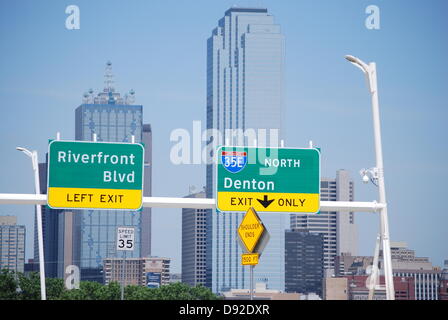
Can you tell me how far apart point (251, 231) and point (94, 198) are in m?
10.7

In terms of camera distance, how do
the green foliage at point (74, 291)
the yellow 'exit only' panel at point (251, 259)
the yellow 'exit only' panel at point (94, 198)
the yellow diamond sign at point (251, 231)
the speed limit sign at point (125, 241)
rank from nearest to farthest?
1. the yellow 'exit only' panel at point (251, 259)
2. the yellow diamond sign at point (251, 231)
3. the yellow 'exit only' panel at point (94, 198)
4. the speed limit sign at point (125, 241)
5. the green foliage at point (74, 291)

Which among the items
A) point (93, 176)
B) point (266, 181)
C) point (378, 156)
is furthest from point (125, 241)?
point (378, 156)

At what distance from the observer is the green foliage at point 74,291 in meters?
109

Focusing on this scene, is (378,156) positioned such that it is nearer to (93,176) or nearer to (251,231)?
(93,176)

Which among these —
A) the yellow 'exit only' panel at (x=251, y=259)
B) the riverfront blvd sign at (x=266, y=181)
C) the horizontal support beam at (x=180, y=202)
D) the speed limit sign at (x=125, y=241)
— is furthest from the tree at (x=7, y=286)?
the yellow 'exit only' panel at (x=251, y=259)

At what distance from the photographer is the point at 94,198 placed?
113 feet

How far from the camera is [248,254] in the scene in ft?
82.7

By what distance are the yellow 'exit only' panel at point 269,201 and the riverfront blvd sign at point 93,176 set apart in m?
3.11

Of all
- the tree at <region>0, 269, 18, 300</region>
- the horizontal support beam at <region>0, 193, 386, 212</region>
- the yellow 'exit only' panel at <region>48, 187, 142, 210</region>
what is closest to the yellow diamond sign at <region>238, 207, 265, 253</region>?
the yellow 'exit only' panel at <region>48, 187, 142, 210</region>

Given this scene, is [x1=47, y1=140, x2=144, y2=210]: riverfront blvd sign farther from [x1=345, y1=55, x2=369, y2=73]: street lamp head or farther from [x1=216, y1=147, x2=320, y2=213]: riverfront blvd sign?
[x1=345, y1=55, x2=369, y2=73]: street lamp head

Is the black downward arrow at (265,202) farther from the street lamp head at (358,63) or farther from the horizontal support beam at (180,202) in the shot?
the street lamp head at (358,63)

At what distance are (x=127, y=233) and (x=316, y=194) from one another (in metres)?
7.18
